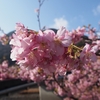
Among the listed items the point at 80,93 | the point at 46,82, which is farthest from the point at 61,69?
the point at 80,93

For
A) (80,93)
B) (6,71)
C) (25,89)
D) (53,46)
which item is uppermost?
(6,71)

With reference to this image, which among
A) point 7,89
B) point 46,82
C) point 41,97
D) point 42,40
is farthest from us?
point 46,82

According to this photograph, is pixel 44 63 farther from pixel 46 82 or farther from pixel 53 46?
pixel 46 82

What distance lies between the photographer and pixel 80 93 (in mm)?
5500

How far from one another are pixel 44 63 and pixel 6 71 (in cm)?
604

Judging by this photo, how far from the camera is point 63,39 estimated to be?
112cm

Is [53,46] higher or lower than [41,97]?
higher

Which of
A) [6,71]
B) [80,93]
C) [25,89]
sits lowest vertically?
[80,93]

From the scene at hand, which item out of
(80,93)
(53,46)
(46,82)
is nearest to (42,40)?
(53,46)

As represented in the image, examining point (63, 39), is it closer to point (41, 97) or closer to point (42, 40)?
point (42, 40)

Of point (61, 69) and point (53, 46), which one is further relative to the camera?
point (61, 69)

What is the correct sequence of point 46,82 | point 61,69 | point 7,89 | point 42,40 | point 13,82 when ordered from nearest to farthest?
point 42,40 < point 61,69 < point 7,89 < point 13,82 < point 46,82

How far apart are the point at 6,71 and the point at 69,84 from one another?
270cm

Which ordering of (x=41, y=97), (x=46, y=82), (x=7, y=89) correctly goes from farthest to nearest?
(x=46, y=82) → (x=41, y=97) → (x=7, y=89)
